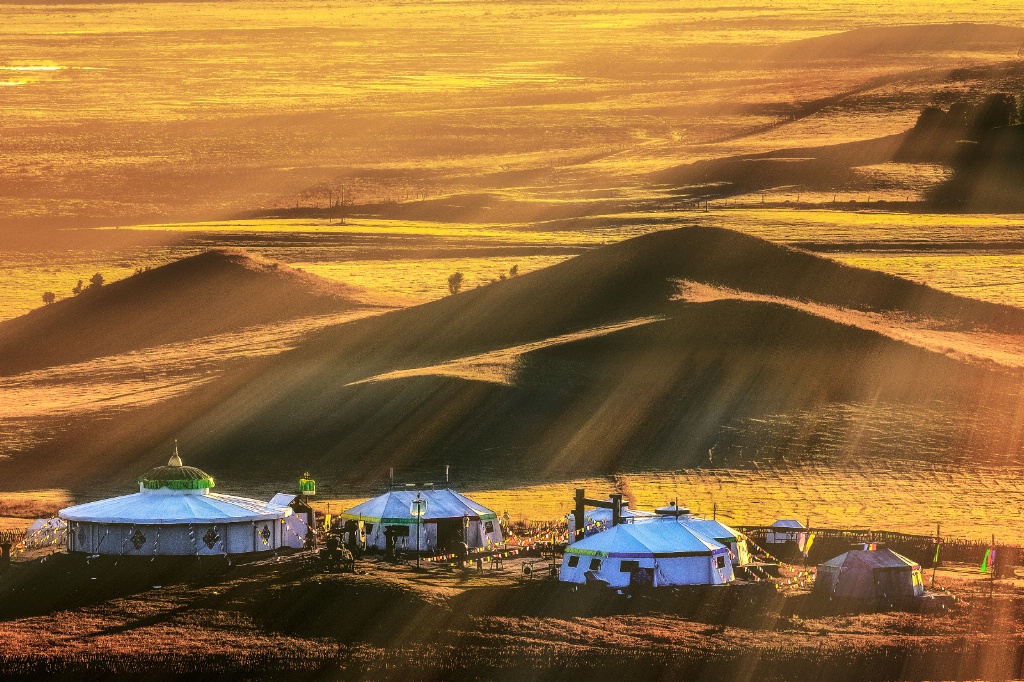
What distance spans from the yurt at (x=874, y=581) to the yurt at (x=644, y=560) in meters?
3.67

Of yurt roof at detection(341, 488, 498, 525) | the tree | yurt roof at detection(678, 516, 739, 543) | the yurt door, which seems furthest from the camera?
the tree

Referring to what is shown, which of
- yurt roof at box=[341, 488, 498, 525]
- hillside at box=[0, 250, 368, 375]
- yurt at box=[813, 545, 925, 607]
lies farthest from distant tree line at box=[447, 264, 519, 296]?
yurt at box=[813, 545, 925, 607]

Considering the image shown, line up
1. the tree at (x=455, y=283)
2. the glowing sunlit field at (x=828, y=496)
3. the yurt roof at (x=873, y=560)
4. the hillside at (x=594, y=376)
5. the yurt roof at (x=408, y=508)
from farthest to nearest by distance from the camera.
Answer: the tree at (x=455, y=283) < the hillside at (x=594, y=376) < the glowing sunlit field at (x=828, y=496) < the yurt roof at (x=408, y=508) < the yurt roof at (x=873, y=560)

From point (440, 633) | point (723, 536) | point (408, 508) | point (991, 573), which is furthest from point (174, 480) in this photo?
point (991, 573)

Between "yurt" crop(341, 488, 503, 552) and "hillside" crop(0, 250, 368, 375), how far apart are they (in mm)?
83079

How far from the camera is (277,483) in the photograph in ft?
333

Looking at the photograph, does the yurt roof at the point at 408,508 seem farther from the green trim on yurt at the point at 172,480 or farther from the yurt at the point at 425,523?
the green trim on yurt at the point at 172,480

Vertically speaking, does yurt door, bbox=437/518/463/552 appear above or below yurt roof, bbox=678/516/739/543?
below

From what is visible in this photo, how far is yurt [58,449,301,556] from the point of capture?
234 ft

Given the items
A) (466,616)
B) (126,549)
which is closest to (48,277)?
(126,549)

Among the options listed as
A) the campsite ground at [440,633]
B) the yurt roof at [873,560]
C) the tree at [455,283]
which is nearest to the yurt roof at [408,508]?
the campsite ground at [440,633]

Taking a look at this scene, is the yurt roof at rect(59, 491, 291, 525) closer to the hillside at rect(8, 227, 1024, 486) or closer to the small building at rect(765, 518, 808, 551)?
the small building at rect(765, 518, 808, 551)

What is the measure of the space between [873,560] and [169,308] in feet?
380

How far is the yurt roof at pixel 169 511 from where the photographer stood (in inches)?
2822
